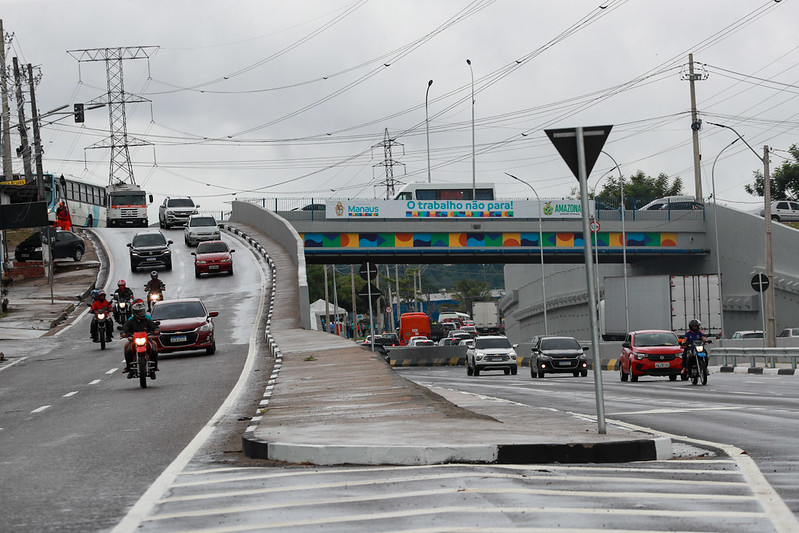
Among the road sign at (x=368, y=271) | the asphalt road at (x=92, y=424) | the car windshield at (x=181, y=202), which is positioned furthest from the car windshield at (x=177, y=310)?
the car windshield at (x=181, y=202)

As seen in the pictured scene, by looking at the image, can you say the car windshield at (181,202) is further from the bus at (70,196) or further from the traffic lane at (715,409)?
the traffic lane at (715,409)

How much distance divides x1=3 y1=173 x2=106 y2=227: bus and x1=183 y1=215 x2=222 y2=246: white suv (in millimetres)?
8572

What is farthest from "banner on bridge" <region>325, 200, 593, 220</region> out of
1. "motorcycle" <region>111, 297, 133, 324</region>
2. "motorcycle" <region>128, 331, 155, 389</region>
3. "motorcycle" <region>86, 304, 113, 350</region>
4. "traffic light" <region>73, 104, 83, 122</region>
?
"motorcycle" <region>128, 331, 155, 389</region>

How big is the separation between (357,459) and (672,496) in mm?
2916

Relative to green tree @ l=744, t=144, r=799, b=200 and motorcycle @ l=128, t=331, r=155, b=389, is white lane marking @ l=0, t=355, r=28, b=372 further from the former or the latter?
green tree @ l=744, t=144, r=799, b=200

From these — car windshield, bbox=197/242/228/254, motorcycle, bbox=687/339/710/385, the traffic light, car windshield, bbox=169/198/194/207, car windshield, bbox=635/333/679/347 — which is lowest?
motorcycle, bbox=687/339/710/385

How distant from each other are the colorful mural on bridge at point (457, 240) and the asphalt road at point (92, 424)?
2892cm

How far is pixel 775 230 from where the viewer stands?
203ft

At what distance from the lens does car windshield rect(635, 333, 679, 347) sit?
34.1 m

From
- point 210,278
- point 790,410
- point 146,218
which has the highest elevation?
point 146,218

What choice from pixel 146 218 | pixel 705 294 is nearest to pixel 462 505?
pixel 705 294

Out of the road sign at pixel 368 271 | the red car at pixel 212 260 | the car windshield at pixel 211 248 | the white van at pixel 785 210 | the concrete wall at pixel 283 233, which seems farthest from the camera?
the white van at pixel 785 210

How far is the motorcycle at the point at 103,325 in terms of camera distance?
3739 cm

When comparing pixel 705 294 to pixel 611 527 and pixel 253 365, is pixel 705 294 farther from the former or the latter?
pixel 611 527
